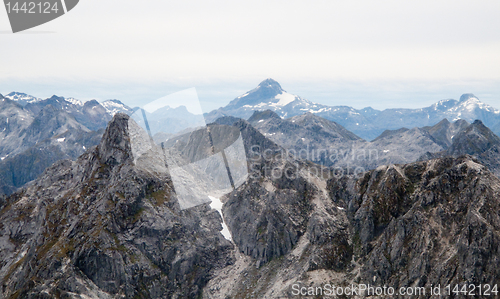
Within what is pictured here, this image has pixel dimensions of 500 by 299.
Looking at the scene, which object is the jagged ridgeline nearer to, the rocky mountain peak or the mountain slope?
the mountain slope

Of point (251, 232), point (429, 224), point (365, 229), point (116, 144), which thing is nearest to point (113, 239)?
point (116, 144)

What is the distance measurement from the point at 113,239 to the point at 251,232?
207ft

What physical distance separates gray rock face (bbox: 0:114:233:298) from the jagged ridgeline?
51cm

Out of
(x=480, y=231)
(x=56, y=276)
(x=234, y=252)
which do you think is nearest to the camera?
(x=480, y=231)

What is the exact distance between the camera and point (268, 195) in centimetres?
16838

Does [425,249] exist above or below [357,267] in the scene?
above

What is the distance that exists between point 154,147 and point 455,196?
143 metres

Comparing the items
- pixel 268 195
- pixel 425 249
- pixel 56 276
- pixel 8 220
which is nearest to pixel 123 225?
pixel 56 276

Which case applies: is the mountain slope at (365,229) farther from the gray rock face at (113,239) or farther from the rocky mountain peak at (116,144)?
the rocky mountain peak at (116,144)

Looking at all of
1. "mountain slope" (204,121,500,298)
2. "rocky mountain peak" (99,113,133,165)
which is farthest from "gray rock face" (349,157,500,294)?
"rocky mountain peak" (99,113,133,165)

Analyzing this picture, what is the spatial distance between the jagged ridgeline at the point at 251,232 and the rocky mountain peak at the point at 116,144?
55 centimetres

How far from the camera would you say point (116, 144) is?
174625 millimetres

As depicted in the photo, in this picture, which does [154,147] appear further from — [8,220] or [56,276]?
[8,220]

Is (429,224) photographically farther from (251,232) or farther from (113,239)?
(113,239)
